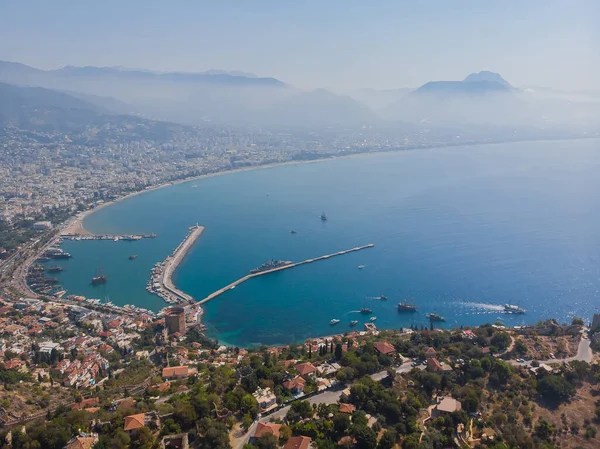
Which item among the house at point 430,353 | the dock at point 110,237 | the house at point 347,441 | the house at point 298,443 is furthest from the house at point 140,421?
the dock at point 110,237

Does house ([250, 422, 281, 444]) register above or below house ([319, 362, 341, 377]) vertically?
above

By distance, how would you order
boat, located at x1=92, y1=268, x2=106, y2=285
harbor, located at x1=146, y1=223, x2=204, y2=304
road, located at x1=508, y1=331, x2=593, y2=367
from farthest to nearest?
boat, located at x1=92, y1=268, x2=106, y2=285
harbor, located at x1=146, y1=223, x2=204, y2=304
road, located at x1=508, y1=331, x2=593, y2=367

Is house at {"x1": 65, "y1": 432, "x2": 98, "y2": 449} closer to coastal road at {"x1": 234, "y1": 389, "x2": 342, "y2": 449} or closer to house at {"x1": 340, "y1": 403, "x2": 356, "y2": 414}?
coastal road at {"x1": 234, "y1": 389, "x2": 342, "y2": 449}

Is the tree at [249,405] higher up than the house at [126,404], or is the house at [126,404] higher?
the tree at [249,405]

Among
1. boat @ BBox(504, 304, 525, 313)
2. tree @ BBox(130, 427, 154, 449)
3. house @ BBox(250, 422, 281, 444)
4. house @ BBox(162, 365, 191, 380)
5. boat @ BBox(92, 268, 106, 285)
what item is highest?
tree @ BBox(130, 427, 154, 449)

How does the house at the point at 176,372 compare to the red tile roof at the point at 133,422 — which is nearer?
the red tile roof at the point at 133,422

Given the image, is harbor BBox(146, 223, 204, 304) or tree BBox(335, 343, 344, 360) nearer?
tree BBox(335, 343, 344, 360)

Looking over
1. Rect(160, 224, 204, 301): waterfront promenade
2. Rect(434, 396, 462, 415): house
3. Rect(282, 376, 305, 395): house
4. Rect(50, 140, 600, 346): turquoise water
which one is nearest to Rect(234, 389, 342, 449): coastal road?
Rect(282, 376, 305, 395): house

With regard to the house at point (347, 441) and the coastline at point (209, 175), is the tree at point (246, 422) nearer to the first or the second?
the house at point (347, 441)
